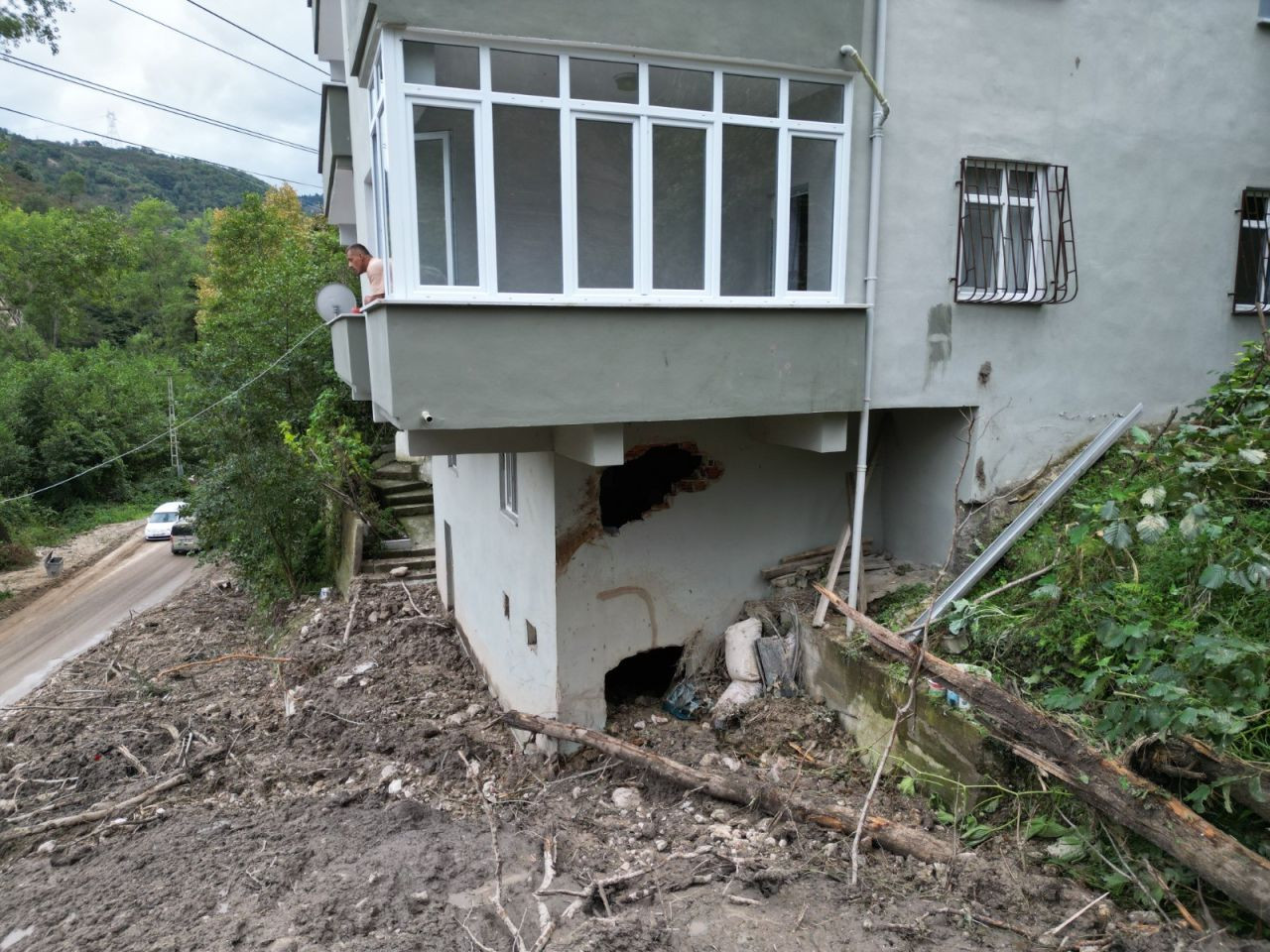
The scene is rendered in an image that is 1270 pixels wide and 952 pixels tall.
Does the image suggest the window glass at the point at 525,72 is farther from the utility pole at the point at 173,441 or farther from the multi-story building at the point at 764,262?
the utility pole at the point at 173,441

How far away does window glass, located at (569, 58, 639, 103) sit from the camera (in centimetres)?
554

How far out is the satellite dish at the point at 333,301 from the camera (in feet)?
29.7

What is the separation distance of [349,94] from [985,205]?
906cm

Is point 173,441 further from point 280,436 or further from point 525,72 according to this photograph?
point 525,72

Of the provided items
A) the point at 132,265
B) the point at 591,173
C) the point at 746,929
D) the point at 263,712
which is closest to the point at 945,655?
the point at 746,929

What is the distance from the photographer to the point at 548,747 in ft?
24.5

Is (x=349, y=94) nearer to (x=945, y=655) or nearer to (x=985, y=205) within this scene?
(x=985, y=205)

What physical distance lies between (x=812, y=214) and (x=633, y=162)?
161 centimetres

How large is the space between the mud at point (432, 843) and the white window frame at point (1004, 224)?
403 centimetres

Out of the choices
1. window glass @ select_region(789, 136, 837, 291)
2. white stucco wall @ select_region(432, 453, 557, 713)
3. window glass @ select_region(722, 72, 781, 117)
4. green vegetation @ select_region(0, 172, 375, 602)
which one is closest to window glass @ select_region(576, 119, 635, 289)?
window glass @ select_region(722, 72, 781, 117)

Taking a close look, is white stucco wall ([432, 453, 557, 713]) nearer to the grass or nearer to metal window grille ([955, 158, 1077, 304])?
metal window grille ([955, 158, 1077, 304])

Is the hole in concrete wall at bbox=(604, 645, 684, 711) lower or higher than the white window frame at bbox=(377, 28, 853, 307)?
lower

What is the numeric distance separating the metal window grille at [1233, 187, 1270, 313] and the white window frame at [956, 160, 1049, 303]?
7.80ft

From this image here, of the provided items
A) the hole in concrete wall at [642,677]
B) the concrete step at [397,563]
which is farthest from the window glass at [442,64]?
the concrete step at [397,563]
